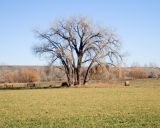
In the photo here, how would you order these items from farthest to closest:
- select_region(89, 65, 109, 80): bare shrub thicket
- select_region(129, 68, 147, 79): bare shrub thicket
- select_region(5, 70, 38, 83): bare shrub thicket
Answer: select_region(129, 68, 147, 79): bare shrub thicket, select_region(5, 70, 38, 83): bare shrub thicket, select_region(89, 65, 109, 80): bare shrub thicket

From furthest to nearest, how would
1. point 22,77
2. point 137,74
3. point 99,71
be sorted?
point 137,74 < point 22,77 < point 99,71

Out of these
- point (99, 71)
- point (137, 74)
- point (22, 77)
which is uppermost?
point (99, 71)

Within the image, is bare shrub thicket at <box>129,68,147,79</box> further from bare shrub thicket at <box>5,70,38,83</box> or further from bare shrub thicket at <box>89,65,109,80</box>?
bare shrub thicket at <box>89,65,109,80</box>

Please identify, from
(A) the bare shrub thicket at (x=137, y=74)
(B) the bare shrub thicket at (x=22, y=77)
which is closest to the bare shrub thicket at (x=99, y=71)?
(B) the bare shrub thicket at (x=22, y=77)

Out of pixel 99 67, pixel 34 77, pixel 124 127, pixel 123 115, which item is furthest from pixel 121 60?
pixel 34 77

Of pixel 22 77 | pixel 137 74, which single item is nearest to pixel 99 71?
pixel 22 77

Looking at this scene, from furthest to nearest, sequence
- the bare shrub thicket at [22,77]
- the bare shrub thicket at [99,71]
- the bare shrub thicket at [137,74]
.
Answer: the bare shrub thicket at [137,74]
the bare shrub thicket at [22,77]
the bare shrub thicket at [99,71]

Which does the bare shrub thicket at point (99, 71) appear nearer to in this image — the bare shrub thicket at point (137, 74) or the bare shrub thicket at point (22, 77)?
the bare shrub thicket at point (22, 77)

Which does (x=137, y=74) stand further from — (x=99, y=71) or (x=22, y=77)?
(x=99, y=71)

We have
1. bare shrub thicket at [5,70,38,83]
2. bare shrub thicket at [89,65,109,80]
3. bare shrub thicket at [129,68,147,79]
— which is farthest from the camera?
bare shrub thicket at [129,68,147,79]

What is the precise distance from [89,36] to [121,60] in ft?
21.8

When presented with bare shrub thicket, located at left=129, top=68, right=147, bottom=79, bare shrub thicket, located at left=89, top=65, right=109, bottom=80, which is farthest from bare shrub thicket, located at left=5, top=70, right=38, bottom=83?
bare shrub thicket, located at left=89, top=65, right=109, bottom=80

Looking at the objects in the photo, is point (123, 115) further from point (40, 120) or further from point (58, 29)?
point (58, 29)

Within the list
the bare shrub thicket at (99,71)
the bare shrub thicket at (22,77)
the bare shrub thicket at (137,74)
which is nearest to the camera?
the bare shrub thicket at (99,71)
